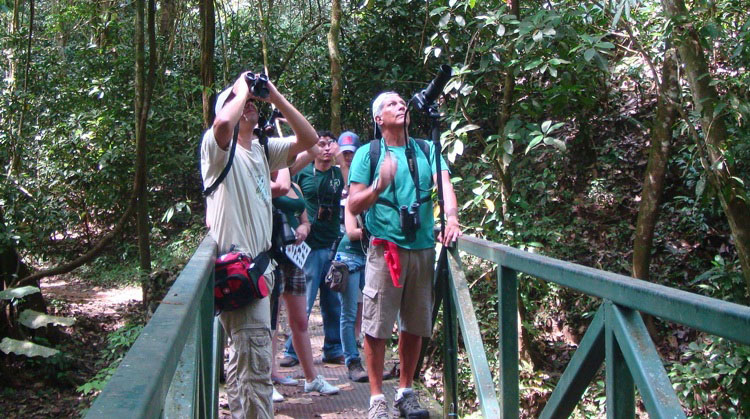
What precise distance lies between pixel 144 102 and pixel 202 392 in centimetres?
596

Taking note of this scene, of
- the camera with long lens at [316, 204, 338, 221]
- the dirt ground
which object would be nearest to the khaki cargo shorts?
the camera with long lens at [316, 204, 338, 221]

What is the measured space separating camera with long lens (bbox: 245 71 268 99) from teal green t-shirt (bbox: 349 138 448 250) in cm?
80

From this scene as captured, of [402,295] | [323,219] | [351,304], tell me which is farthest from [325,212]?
[402,295]

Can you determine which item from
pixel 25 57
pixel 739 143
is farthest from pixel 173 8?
pixel 739 143

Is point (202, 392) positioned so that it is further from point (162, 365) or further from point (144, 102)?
point (144, 102)

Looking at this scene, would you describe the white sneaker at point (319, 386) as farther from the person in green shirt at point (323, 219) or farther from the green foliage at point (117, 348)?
the green foliage at point (117, 348)

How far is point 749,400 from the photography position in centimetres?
506

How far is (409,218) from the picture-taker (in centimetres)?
364

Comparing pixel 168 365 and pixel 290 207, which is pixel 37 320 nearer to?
pixel 290 207

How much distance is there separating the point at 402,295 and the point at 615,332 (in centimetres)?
204

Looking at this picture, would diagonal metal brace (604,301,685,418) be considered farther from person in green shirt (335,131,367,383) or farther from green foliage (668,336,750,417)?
green foliage (668,336,750,417)

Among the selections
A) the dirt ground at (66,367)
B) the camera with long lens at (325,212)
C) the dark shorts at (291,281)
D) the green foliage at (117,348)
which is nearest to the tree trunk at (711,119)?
the camera with long lens at (325,212)

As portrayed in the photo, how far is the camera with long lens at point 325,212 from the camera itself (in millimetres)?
5199

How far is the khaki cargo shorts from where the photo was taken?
12.3 ft
